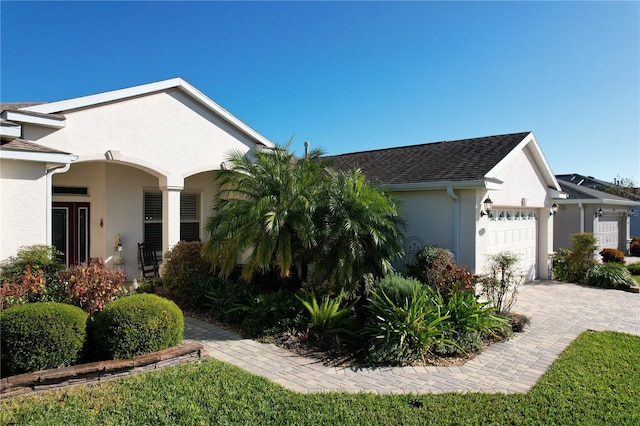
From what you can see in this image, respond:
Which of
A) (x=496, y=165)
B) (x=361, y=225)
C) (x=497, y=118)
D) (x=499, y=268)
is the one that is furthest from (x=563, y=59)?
(x=361, y=225)

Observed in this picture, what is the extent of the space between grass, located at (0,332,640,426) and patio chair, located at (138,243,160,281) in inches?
307

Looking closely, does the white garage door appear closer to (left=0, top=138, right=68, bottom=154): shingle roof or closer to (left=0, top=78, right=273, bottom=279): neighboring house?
(left=0, top=78, right=273, bottom=279): neighboring house

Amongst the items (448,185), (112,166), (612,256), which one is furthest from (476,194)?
(612,256)

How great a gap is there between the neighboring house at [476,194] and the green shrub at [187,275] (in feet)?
19.1

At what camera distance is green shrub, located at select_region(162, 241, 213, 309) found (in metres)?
9.82

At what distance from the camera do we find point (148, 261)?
42.1 ft

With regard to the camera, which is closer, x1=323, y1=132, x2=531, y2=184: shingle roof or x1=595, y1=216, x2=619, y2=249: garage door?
x1=323, y1=132, x2=531, y2=184: shingle roof

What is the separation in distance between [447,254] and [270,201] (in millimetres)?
4953

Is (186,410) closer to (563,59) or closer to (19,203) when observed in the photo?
(19,203)

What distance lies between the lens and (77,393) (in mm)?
4844

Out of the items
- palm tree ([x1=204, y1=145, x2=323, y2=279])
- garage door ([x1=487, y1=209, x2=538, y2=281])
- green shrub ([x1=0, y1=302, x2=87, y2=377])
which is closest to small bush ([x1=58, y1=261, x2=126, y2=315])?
green shrub ([x1=0, y1=302, x2=87, y2=377])

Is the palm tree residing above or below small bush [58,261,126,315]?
above

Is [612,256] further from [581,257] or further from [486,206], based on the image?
[486,206]

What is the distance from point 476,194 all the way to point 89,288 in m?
9.47
